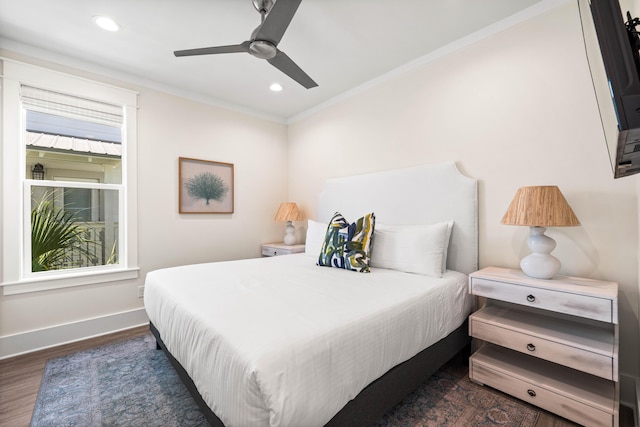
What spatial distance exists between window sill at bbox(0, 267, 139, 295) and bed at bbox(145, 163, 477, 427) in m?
0.98

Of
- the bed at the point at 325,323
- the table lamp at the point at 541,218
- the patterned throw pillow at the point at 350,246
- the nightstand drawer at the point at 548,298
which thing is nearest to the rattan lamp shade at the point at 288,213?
the bed at the point at 325,323

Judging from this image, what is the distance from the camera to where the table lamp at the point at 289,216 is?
3.88 metres

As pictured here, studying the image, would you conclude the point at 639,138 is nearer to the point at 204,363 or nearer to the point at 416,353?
the point at 416,353

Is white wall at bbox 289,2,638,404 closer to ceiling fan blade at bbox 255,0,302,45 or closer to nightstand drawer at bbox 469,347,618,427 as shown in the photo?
nightstand drawer at bbox 469,347,618,427

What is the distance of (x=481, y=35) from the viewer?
91.8 inches

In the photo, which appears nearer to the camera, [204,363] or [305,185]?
[204,363]

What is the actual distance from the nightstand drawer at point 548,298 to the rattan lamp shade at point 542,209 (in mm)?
403

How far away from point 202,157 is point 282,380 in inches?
123

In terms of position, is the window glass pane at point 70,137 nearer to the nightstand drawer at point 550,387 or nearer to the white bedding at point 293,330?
the white bedding at point 293,330

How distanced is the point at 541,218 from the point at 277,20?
2007 millimetres

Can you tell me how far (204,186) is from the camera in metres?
3.50

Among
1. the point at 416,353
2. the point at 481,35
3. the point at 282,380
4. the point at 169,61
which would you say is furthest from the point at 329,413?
the point at 169,61

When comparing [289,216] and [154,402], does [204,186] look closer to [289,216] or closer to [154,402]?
[289,216]

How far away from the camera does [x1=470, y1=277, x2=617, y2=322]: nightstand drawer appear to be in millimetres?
1486
